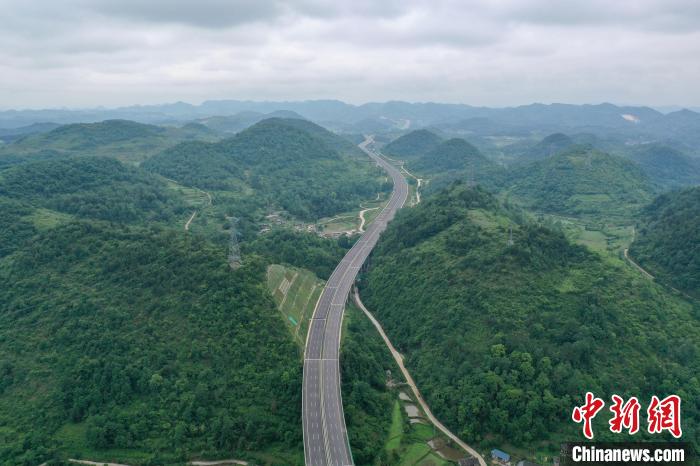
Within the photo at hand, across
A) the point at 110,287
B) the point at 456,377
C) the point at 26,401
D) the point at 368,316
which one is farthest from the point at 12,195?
the point at 456,377

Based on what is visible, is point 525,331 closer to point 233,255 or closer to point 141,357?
point 233,255

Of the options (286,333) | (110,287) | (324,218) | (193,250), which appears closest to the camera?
(286,333)

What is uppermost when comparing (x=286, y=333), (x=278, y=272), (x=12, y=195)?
(x=12, y=195)

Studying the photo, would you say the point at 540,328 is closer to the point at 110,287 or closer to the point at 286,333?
the point at 286,333

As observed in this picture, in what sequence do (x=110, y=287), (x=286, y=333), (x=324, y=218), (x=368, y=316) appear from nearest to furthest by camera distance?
1. (x=286, y=333)
2. (x=110, y=287)
3. (x=368, y=316)
4. (x=324, y=218)

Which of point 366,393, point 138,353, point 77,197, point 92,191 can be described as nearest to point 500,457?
point 366,393

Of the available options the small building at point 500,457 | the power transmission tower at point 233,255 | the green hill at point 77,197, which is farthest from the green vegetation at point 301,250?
the small building at point 500,457

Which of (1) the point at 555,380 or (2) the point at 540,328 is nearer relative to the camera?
(1) the point at 555,380

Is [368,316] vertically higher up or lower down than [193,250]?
lower down
